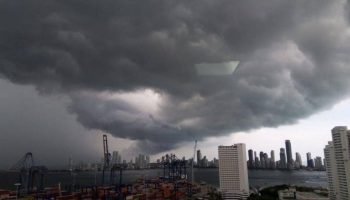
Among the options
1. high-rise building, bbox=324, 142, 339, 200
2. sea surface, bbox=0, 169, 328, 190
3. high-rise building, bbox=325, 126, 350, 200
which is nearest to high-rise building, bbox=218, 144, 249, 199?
high-rise building, bbox=324, 142, 339, 200

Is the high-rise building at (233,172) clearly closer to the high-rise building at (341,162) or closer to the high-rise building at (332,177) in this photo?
the high-rise building at (332,177)


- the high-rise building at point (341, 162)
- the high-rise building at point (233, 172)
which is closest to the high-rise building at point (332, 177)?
the high-rise building at point (341, 162)

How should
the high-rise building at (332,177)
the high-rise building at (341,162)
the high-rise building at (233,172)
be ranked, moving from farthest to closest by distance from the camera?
the high-rise building at (233,172) < the high-rise building at (332,177) < the high-rise building at (341,162)

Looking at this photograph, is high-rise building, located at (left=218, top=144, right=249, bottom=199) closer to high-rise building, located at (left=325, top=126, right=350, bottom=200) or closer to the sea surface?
high-rise building, located at (left=325, top=126, right=350, bottom=200)

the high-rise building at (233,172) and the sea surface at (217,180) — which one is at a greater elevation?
the high-rise building at (233,172)

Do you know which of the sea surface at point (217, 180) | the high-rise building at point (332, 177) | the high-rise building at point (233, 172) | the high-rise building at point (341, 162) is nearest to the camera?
the high-rise building at point (341, 162)

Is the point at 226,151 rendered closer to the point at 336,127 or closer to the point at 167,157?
the point at 167,157

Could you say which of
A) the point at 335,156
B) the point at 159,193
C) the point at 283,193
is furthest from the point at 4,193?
the point at 335,156

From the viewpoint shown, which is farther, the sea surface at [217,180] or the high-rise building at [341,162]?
the sea surface at [217,180]
